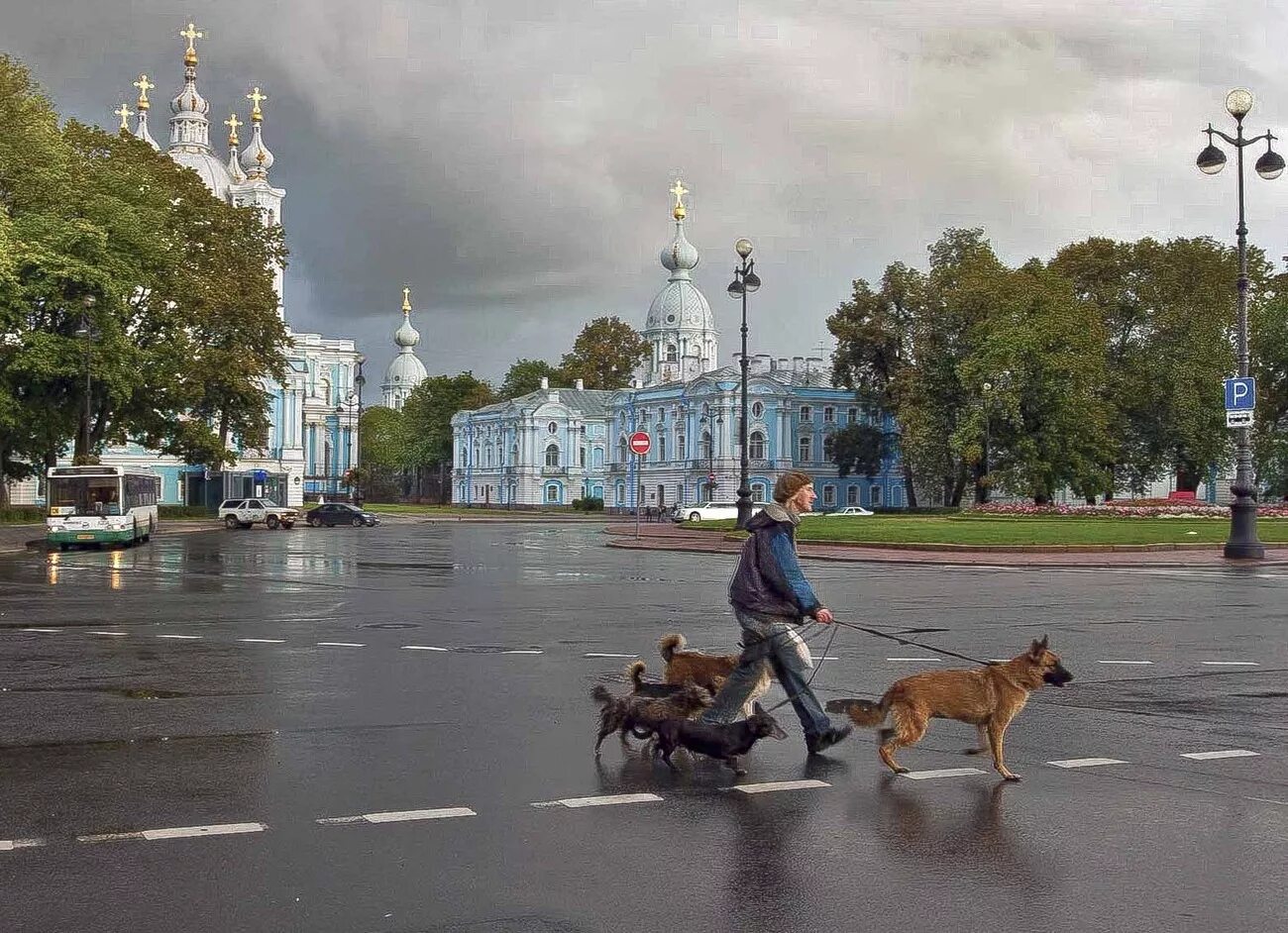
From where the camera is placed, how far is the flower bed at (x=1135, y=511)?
2055 inches

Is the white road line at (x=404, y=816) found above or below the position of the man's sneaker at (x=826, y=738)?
below

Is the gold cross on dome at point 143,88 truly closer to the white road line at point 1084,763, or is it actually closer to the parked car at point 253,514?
the parked car at point 253,514

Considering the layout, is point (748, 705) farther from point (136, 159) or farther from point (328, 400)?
point (328, 400)

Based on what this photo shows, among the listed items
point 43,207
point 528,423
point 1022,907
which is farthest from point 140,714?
point 528,423

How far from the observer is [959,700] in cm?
800

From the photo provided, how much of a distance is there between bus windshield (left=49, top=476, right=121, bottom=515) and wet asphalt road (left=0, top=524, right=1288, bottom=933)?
85.7 feet

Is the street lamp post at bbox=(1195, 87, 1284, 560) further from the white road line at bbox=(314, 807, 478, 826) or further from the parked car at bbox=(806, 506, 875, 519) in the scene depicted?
the parked car at bbox=(806, 506, 875, 519)

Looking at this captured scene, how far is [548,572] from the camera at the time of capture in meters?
27.6

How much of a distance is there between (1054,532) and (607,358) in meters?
101

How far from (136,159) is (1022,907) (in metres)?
56.5

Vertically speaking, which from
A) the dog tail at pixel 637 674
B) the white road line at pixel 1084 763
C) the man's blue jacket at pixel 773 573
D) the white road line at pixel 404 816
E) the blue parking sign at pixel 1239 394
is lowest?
the white road line at pixel 404 816

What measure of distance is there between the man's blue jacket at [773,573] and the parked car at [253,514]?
190 ft

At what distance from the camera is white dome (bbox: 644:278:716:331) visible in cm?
13662

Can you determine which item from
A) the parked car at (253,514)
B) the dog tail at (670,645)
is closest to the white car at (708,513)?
the parked car at (253,514)
